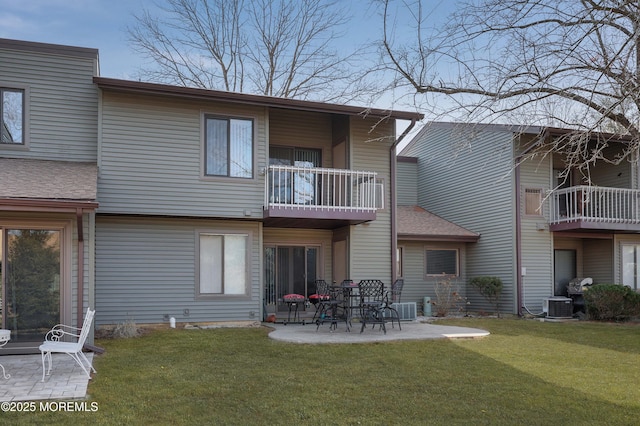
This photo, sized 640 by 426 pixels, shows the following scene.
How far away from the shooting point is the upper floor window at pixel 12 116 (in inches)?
459

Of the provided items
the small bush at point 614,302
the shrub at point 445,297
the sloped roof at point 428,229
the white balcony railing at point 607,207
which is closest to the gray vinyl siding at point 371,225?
the sloped roof at point 428,229

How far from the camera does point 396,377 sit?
25.1ft

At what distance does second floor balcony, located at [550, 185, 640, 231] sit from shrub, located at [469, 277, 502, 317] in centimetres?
231

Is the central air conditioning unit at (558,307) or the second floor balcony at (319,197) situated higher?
the second floor balcony at (319,197)

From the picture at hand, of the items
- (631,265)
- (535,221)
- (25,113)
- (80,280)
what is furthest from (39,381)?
(631,265)

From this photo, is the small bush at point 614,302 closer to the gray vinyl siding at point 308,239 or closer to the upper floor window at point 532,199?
the upper floor window at point 532,199

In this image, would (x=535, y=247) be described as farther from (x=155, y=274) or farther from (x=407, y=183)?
(x=155, y=274)

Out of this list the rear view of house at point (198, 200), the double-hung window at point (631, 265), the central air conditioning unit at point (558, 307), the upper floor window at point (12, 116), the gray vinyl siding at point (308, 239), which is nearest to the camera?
the upper floor window at point (12, 116)

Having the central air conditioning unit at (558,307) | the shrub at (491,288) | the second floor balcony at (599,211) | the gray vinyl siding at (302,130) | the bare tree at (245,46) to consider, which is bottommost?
the central air conditioning unit at (558,307)

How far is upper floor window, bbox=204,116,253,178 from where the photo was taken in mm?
13020

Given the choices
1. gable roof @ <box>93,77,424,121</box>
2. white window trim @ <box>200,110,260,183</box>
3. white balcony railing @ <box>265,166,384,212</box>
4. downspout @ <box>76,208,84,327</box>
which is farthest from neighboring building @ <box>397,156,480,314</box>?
downspout @ <box>76,208,84,327</box>

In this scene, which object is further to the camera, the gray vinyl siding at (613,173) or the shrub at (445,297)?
the gray vinyl siding at (613,173)

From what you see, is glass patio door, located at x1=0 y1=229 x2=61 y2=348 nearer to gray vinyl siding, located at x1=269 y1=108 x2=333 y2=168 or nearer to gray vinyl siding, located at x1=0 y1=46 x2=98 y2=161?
gray vinyl siding, located at x1=0 y1=46 x2=98 y2=161

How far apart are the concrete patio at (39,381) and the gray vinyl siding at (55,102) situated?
4789 mm
